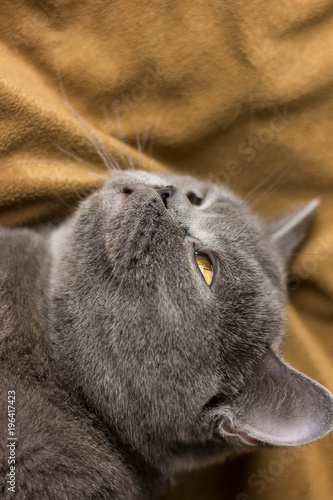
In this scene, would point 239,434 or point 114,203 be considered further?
point 114,203

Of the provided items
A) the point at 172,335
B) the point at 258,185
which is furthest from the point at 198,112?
the point at 172,335

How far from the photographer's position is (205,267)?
1.08 meters

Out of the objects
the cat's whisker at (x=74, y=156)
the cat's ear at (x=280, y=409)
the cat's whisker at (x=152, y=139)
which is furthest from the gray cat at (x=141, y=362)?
the cat's whisker at (x=152, y=139)

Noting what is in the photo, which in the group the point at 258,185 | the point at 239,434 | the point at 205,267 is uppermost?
the point at 205,267

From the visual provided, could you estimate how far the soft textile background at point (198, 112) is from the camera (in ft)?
4.34

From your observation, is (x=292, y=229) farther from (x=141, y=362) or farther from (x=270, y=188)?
(x=141, y=362)

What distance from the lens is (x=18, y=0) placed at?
125cm

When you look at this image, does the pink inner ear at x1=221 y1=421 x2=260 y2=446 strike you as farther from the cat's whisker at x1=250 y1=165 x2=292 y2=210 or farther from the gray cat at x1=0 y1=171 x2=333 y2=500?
the cat's whisker at x1=250 y1=165 x2=292 y2=210

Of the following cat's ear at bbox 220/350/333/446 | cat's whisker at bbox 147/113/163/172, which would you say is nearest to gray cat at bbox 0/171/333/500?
cat's ear at bbox 220/350/333/446

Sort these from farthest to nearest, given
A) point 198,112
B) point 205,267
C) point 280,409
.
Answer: point 198,112 → point 205,267 → point 280,409

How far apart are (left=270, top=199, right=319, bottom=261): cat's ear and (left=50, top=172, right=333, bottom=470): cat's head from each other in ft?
1.12

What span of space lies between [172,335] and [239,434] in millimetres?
275

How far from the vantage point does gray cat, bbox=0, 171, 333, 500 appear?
94cm

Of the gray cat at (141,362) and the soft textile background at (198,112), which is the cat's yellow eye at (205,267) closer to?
the gray cat at (141,362)
